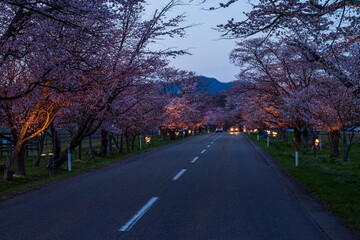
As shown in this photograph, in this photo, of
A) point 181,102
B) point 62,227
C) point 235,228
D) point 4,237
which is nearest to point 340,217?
point 235,228

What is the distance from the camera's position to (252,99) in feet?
97.9

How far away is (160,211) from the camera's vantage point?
251 inches

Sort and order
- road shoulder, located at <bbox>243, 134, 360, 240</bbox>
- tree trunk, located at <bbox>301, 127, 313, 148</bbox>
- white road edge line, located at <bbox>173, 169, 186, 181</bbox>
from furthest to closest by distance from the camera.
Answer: tree trunk, located at <bbox>301, 127, 313, 148</bbox>, white road edge line, located at <bbox>173, 169, 186, 181</bbox>, road shoulder, located at <bbox>243, 134, 360, 240</bbox>

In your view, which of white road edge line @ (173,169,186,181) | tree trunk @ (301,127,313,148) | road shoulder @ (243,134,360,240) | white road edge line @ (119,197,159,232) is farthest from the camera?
tree trunk @ (301,127,313,148)

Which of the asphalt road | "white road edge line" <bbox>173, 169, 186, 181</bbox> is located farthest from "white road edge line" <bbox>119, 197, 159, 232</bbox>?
"white road edge line" <bbox>173, 169, 186, 181</bbox>

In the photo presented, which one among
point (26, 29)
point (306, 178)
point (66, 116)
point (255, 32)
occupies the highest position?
point (26, 29)

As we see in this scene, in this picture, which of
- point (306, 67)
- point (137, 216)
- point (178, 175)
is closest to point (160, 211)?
point (137, 216)

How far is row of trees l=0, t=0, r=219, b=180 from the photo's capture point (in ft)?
27.2

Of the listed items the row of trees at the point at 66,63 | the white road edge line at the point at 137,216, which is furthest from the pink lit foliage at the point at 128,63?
the white road edge line at the point at 137,216

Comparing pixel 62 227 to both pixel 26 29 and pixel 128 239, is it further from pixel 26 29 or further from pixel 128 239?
pixel 26 29

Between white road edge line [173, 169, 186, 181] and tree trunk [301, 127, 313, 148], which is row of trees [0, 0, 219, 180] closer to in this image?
white road edge line [173, 169, 186, 181]

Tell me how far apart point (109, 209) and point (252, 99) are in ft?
82.0

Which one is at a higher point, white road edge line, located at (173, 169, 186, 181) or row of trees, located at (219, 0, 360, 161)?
row of trees, located at (219, 0, 360, 161)

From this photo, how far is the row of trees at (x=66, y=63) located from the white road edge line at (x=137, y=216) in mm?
3935
